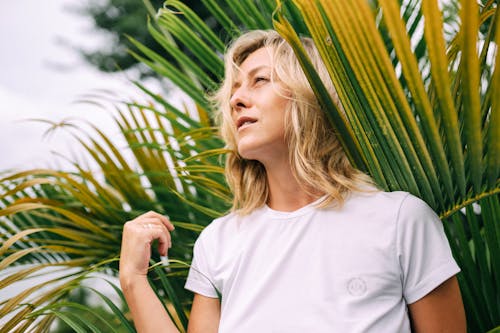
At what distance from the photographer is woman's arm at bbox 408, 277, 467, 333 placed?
0.82m

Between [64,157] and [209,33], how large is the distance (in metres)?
0.47

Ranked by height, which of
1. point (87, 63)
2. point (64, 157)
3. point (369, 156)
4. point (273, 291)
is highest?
point (87, 63)

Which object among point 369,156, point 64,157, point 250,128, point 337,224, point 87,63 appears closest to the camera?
point 369,156

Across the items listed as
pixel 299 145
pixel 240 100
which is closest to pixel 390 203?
pixel 299 145

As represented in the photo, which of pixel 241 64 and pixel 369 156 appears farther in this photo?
pixel 241 64

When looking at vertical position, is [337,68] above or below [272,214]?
above

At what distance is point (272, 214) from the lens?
1036mm

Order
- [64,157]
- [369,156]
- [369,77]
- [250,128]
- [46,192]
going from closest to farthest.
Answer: [369,77] → [369,156] → [250,128] → [64,157] → [46,192]

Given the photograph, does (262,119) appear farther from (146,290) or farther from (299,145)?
(146,290)

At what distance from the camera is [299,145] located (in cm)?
103

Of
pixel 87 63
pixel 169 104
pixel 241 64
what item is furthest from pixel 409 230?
pixel 87 63

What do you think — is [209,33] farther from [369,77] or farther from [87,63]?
[87,63]

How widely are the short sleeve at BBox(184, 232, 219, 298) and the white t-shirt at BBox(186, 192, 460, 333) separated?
3 centimetres

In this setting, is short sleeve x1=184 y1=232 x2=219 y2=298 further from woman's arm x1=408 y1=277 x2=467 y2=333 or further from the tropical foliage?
woman's arm x1=408 y1=277 x2=467 y2=333
